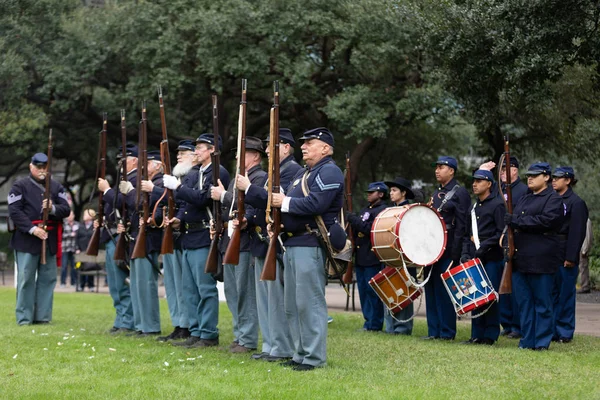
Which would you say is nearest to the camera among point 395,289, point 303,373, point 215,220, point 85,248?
point 303,373

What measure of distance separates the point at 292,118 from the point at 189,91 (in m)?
3.26

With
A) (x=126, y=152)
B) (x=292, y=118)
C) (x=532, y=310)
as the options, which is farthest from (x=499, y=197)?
(x=292, y=118)

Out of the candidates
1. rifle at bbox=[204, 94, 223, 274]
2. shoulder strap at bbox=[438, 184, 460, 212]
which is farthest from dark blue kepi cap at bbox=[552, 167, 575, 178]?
rifle at bbox=[204, 94, 223, 274]

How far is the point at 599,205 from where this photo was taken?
2541 centimetres

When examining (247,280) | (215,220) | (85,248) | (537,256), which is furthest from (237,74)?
(537,256)

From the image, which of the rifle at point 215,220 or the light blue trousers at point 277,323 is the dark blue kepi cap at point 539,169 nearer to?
the light blue trousers at point 277,323

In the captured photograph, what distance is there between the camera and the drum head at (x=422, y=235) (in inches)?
460

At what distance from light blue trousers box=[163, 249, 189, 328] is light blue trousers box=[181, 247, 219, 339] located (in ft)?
0.57

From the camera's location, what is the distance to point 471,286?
11.6m

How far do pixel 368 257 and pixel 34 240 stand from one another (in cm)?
507

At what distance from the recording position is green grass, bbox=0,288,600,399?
796 centimetres

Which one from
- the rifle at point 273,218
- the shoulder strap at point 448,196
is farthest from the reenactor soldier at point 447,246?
the rifle at point 273,218

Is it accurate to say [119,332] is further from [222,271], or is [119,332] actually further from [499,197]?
[499,197]

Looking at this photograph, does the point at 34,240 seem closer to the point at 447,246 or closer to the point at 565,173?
the point at 447,246
